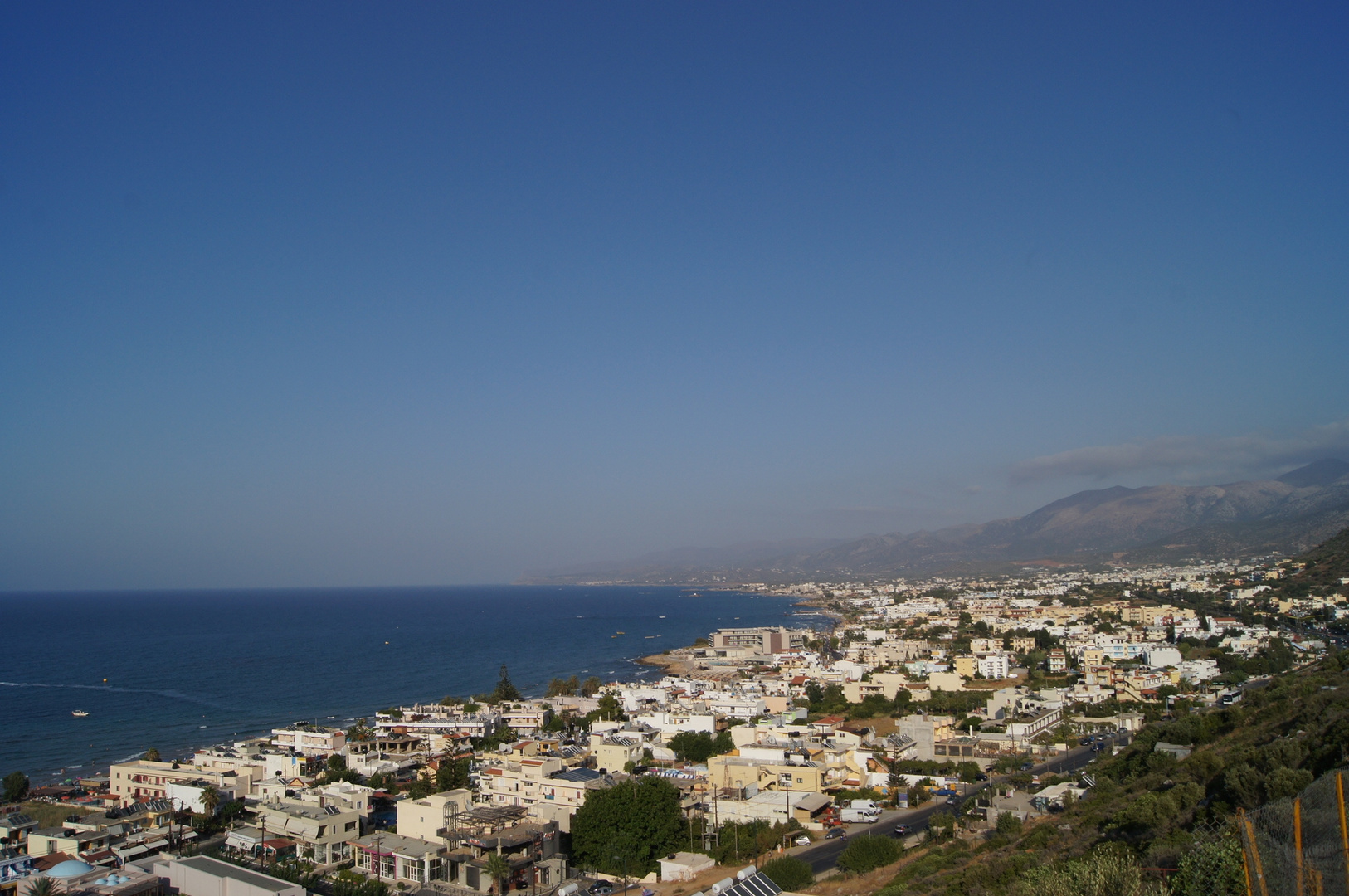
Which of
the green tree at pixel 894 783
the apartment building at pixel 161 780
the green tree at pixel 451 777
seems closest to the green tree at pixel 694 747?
the green tree at pixel 894 783

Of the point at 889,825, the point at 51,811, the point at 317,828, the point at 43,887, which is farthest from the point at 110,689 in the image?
the point at 889,825

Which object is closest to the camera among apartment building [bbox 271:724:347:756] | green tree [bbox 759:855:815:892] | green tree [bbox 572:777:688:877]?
green tree [bbox 759:855:815:892]

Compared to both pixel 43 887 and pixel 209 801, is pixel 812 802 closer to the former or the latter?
pixel 209 801

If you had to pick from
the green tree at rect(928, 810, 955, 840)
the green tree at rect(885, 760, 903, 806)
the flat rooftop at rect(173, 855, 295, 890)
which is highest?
the flat rooftop at rect(173, 855, 295, 890)

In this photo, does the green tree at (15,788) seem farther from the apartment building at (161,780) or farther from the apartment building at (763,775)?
the apartment building at (763,775)

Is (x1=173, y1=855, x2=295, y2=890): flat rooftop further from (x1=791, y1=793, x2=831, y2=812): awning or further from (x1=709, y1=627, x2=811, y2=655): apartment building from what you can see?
(x1=709, y1=627, x2=811, y2=655): apartment building

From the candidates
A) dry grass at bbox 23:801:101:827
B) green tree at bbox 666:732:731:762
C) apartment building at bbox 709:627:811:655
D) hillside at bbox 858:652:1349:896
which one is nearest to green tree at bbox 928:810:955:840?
hillside at bbox 858:652:1349:896
